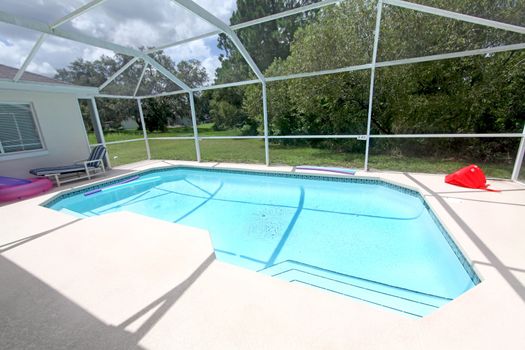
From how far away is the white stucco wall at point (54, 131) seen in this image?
18.2 ft

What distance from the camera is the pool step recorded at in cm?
233

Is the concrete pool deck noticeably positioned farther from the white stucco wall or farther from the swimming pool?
the white stucco wall

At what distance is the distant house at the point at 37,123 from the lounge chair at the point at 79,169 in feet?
1.80

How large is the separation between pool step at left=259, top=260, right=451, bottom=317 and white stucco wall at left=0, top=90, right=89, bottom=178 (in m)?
6.80

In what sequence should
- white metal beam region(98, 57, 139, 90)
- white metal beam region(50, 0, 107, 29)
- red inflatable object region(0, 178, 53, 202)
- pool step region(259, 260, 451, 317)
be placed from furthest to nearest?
white metal beam region(98, 57, 139, 90)
red inflatable object region(0, 178, 53, 202)
white metal beam region(50, 0, 107, 29)
pool step region(259, 260, 451, 317)

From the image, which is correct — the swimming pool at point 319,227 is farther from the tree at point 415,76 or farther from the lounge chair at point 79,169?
the tree at point 415,76

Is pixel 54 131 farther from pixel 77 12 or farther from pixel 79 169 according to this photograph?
pixel 77 12

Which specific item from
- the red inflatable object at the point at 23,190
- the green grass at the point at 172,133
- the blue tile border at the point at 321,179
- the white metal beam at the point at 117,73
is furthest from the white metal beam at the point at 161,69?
the green grass at the point at 172,133

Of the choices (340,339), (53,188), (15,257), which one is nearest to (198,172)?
(53,188)

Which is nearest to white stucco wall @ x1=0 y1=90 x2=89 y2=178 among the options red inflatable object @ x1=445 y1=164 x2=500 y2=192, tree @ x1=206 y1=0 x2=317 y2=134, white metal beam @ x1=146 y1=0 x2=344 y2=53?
white metal beam @ x1=146 y1=0 x2=344 y2=53

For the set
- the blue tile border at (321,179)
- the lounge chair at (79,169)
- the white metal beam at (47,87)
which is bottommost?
the blue tile border at (321,179)

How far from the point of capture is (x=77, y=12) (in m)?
3.57

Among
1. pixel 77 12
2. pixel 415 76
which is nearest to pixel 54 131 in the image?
pixel 77 12

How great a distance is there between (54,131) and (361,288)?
8111mm
